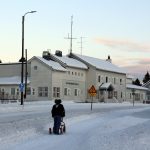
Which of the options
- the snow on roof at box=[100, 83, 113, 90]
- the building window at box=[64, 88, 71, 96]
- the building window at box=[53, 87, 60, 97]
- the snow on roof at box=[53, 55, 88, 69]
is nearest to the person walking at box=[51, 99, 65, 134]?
the building window at box=[53, 87, 60, 97]

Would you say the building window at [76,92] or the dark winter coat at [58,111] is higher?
the building window at [76,92]

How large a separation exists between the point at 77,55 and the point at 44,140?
7629 cm

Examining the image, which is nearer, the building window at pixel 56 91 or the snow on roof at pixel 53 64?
the snow on roof at pixel 53 64

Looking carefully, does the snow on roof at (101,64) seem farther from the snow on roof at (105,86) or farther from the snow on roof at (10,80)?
the snow on roof at (10,80)

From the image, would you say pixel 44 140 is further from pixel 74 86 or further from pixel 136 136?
pixel 74 86

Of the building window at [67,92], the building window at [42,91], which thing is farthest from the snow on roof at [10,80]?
the building window at [67,92]

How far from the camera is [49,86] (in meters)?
79.1

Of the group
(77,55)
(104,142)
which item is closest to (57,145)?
(104,142)

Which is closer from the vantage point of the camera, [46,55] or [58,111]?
[58,111]

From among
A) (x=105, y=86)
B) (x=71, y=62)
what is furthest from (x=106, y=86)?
(x=71, y=62)

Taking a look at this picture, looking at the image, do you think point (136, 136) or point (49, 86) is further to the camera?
point (49, 86)

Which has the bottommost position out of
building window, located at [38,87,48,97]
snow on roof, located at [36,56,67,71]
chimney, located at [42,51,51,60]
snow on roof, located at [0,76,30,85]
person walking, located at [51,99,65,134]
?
person walking, located at [51,99,65,134]

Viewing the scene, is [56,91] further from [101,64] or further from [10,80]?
[101,64]

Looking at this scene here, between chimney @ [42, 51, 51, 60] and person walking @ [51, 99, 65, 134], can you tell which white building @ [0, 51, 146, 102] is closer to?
chimney @ [42, 51, 51, 60]
